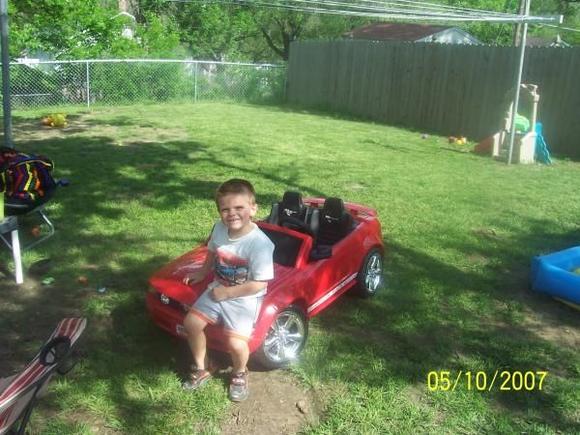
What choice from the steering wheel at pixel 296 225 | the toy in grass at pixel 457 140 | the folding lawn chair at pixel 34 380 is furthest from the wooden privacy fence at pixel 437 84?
the folding lawn chair at pixel 34 380

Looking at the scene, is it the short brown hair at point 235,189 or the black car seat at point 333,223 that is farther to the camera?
the black car seat at point 333,223

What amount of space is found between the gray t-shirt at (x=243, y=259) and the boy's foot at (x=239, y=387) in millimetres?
461

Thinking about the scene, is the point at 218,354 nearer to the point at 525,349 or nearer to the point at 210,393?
the point at 210,393

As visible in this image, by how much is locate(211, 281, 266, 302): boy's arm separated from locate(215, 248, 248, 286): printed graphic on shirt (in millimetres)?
48

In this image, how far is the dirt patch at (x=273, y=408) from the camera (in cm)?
285

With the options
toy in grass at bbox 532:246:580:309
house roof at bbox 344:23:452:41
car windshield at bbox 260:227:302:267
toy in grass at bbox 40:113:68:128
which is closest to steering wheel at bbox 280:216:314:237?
car windshield at bbox 260:227:302:267

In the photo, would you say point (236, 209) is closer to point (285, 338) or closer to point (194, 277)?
point (194, 277)

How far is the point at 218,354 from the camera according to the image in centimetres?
343

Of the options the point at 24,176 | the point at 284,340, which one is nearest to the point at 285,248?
the point at 284,340

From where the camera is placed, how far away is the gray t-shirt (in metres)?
2.95

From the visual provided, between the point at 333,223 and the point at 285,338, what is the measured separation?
1051 millimetres

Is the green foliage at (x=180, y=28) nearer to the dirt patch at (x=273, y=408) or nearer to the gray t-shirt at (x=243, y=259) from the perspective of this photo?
the gray t-shirt at (x=243, y=259)

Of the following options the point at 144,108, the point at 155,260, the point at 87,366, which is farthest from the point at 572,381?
the point at 144,108

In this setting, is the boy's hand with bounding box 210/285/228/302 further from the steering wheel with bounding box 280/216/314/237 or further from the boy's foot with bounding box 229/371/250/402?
the steering wheel with bounding box 280/216/314/237
